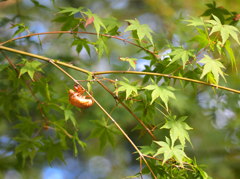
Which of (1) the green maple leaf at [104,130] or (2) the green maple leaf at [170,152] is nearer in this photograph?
(2) the green maple leaf at [170,152]

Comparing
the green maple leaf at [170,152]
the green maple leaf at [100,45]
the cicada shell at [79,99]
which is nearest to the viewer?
the green maple leaf at [170,152]

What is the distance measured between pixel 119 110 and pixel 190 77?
0.80 metres

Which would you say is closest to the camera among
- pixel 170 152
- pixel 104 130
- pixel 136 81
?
pixel 170 152

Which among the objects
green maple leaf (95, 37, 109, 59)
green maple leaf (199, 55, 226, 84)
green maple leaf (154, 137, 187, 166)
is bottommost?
green maple leaf (154, 137, 187, 166)

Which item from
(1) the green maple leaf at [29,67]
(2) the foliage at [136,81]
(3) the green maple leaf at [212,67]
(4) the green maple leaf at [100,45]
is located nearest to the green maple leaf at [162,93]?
(2) the foliage at [136,81]

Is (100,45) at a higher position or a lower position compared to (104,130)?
higher

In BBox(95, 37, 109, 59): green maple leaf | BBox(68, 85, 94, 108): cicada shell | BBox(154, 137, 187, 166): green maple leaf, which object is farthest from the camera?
BBox(95, 37, 109, 59): green maple leaf

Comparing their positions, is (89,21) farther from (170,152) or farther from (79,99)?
(170,152)

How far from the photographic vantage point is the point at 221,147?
2.26 metres


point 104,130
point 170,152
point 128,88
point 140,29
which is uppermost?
point 140,29

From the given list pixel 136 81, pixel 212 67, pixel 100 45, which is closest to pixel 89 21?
pixel 100 45

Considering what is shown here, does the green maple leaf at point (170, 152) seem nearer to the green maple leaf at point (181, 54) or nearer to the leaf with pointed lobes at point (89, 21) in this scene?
the green maple leaf at point (181, 54)

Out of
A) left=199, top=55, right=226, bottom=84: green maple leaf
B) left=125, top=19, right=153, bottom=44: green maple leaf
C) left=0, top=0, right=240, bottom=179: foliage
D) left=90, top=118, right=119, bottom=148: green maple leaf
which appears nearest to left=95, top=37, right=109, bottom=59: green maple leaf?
left=0, top=0, right=240, bottom=179: foliage

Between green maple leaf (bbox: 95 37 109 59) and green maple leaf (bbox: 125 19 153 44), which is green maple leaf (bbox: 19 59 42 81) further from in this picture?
green maple leaf (bbox: 125 19 153 44)
